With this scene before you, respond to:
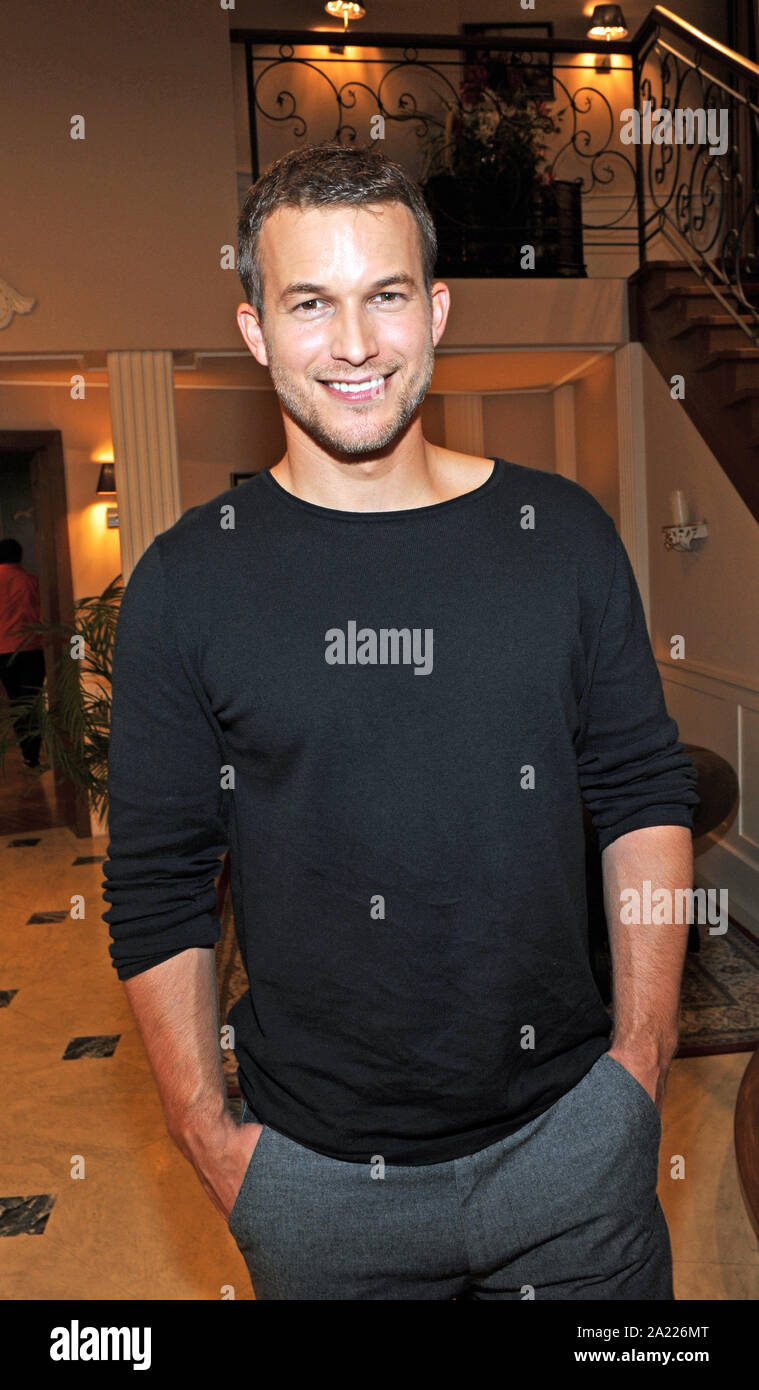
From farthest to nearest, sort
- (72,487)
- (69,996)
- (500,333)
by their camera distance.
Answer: (72,487)
(500,333)
(69,996)

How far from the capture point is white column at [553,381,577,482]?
883 cm

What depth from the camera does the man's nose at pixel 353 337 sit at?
48.9 inches

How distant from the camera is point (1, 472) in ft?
46.5

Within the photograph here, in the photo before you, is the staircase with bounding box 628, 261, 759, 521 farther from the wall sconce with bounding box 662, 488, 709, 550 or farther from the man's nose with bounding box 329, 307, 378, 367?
the man's nose with bounding box 329, 307, 378, 367

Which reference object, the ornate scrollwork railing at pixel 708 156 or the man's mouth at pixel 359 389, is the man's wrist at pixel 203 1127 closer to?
the man's mouth at pixel 359 389

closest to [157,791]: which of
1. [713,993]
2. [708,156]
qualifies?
[713,993]

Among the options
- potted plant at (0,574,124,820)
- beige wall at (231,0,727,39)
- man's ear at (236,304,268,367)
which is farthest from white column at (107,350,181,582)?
man's ear at (236,304,268,367)

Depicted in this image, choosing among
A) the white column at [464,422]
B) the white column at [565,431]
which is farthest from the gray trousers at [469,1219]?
the white column at [464,422]

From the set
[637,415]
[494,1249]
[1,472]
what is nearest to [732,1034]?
[494,1249]

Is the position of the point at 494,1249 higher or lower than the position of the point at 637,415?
lower

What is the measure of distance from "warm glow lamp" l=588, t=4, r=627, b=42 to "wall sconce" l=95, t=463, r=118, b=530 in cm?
521
